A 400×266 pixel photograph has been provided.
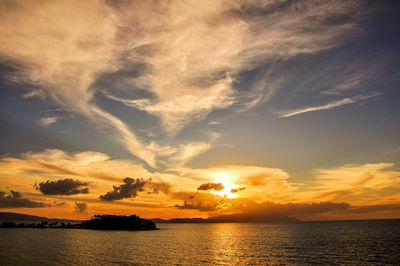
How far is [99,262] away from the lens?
6675 centimetres

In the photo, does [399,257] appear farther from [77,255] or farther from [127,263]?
[77,255]

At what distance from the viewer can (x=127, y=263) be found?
66.3 meters

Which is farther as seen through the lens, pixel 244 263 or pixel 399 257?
pixel 399 257

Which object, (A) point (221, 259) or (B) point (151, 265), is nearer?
(B) point (151, 265)

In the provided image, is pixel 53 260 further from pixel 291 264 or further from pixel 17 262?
pixel 291 264

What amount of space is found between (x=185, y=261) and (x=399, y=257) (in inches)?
→ 2473

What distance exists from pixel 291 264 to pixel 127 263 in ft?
139

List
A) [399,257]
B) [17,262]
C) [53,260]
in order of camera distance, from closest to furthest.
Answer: [17,262] → [53,260] → [399,257]

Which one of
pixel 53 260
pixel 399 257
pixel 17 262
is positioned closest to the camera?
pixel 17 262

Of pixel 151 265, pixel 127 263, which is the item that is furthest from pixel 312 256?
pixel 127 263

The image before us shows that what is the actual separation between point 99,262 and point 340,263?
210ft

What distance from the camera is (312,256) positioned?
80.2m

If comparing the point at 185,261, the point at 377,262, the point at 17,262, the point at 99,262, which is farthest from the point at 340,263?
the point at 17,262

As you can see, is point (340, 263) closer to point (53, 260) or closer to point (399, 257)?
point (399, 257)
